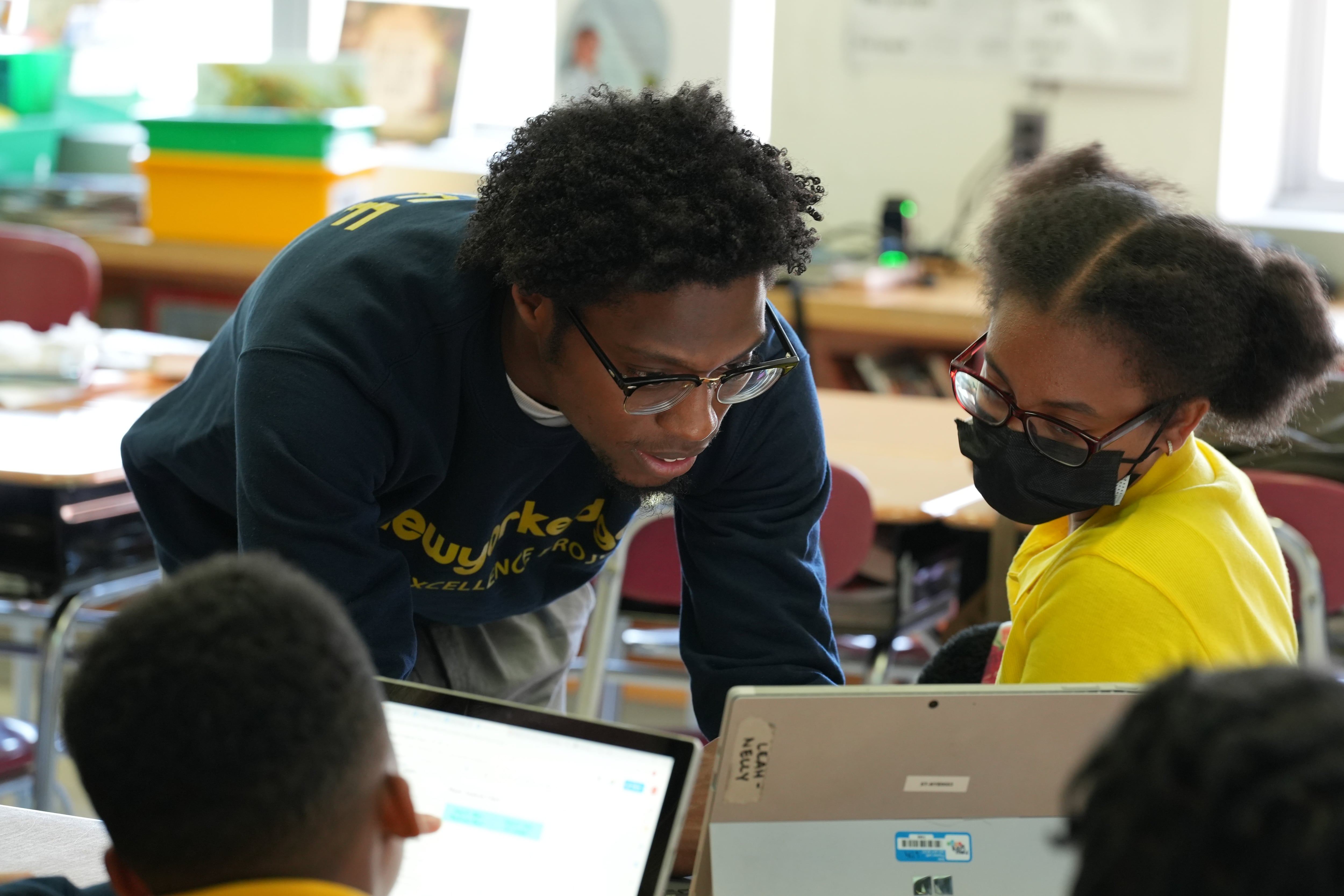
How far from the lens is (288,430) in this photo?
3.44 feet

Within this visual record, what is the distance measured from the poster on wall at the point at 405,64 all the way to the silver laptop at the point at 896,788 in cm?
385

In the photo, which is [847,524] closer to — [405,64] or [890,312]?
[890,312]

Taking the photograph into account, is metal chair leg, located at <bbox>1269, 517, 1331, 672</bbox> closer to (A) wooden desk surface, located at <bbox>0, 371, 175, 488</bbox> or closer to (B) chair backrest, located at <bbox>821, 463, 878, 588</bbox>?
(B) chair backrest, located at <bbox>821, 463, 878, 588</bbox>

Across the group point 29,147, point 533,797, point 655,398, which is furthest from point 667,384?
point 29,147

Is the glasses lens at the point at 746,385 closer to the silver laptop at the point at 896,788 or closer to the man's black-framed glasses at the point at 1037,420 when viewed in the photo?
the man's black-framed glasses at the point at 1037,420

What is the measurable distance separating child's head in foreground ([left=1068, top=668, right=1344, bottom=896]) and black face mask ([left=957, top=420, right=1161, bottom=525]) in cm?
69

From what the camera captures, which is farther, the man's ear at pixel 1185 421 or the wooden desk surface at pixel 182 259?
the wooden desk surface at pixel 182 259

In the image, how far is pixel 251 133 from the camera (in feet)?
11.7

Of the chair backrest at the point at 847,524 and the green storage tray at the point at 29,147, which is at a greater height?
the green storage tray at the point at 29,147

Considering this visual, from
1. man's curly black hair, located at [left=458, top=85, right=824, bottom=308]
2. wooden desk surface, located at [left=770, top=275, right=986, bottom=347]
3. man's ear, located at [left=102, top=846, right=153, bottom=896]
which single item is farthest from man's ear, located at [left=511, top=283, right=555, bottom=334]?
wooden desk surface, located at [left=770, top=275, right=986, bottom=347]

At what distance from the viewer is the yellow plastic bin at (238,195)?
359 centimetres

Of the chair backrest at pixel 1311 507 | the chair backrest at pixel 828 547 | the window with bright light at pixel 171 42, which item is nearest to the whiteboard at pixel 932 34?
the chair backrest at pixel 828 547

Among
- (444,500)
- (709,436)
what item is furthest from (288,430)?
(709,436)

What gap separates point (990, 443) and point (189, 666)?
77 cm
